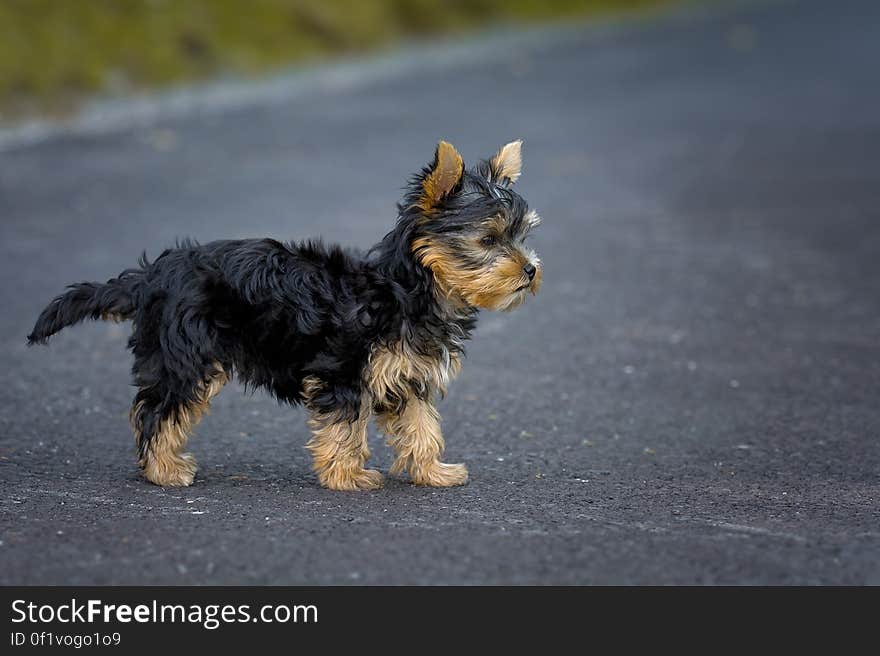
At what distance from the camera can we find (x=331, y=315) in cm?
745

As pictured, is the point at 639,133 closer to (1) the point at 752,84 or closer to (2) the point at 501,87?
(2) the point at 501,87

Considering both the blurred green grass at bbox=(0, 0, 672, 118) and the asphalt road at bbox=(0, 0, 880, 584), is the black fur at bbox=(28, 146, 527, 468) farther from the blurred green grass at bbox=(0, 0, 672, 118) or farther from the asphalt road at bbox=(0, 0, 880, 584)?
the blurred green grass at bbox=(0, 0, 672, 118)

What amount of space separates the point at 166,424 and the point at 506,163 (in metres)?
2.22

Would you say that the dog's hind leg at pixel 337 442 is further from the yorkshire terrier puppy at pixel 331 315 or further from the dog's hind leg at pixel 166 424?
the dog's hind leg at pixel 166 424

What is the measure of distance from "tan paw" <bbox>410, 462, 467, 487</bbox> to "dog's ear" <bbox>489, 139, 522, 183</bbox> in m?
1.54

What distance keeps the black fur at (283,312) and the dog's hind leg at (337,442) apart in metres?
0.04

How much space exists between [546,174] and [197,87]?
7.18 metres

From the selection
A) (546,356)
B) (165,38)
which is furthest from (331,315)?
(165,38)

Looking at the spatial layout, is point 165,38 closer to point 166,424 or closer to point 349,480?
point 166,424

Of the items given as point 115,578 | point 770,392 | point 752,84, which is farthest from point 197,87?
point 115,578

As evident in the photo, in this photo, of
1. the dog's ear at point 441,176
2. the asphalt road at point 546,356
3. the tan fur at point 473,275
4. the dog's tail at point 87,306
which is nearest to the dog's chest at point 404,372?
the tan fur at point 473,275

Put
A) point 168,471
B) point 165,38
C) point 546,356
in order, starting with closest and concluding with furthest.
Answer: point 168,471, point 546,356, point 165,38

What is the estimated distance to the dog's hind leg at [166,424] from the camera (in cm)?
750
